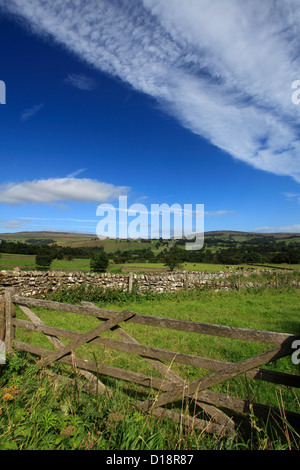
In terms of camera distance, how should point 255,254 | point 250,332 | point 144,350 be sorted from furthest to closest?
point 255,254
point 144,350
point 250,332

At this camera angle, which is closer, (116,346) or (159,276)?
(116,346)

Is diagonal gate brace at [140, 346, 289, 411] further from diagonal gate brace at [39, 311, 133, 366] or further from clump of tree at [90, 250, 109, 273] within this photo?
clump of tree at [90, 250, 109, 273]

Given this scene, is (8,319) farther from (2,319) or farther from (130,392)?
(130,392)

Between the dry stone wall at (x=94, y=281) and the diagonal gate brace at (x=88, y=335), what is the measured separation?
8655mm

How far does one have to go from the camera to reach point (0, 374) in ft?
11.8

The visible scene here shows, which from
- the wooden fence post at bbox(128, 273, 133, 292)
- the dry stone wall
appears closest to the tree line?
the dry stone wall

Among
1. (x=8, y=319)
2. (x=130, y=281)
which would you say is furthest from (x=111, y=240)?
(x=8, y=319)

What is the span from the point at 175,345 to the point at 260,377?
411 cm

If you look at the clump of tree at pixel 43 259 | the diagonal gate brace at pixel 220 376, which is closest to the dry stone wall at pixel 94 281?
the diagonal gate brace at pixel 220 376

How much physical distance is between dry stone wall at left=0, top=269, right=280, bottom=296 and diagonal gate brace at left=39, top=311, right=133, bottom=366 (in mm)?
8655

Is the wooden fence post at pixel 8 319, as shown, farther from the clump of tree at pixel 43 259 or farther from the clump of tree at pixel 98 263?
the clump of tree at pixel 43 259

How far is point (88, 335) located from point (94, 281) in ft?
33.0
